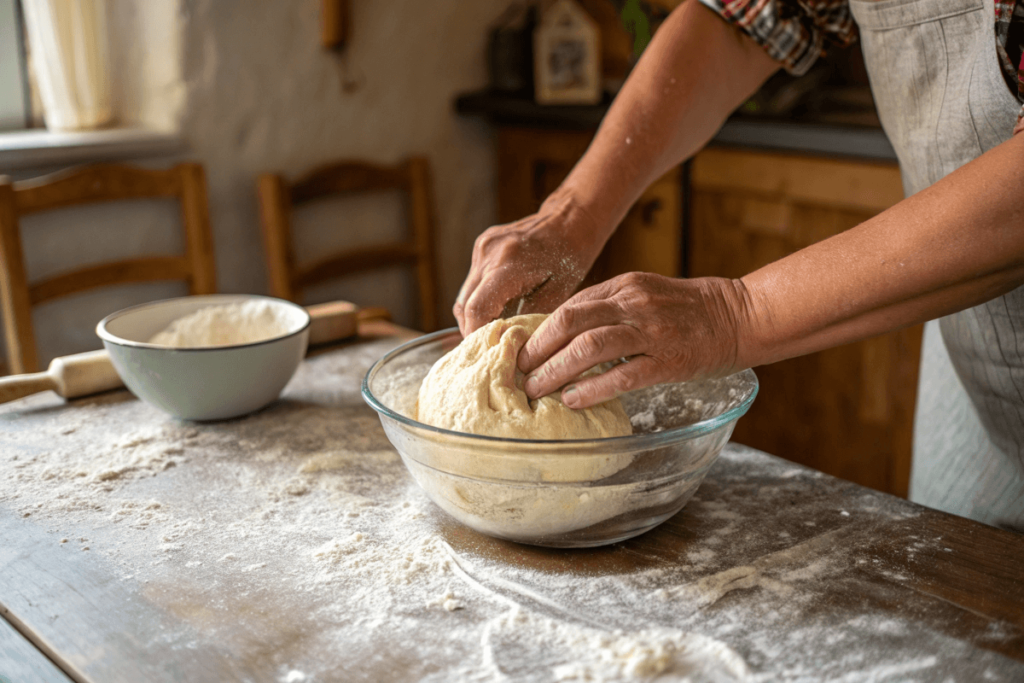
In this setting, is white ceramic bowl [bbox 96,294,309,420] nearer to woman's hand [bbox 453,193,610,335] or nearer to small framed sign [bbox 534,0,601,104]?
woman's hand [bbox 453,193,610,335]

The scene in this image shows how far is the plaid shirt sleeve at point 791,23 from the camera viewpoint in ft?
3.84

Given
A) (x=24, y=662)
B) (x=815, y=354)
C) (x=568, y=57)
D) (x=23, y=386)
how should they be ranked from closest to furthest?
1. (x=24, y=662)
2. (x=23, y=386)
3. (x=815, y=354)
4. (x=568, y=57)

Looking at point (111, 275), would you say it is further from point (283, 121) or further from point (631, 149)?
point (631, 149)

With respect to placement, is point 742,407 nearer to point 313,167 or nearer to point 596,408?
point 596,408

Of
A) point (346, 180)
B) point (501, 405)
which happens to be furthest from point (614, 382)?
point (346, 180)

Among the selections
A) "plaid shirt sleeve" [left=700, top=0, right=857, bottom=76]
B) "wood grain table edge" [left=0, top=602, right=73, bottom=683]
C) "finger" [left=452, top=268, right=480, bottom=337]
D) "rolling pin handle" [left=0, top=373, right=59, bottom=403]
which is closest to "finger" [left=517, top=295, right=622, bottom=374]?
"finger" [left=452, top=268, right=480, bottom=337]

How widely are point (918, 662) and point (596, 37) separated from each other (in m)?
2.24

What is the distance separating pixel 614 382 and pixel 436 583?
0.24 m

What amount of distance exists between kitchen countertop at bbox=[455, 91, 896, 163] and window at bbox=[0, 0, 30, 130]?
1.24 metres

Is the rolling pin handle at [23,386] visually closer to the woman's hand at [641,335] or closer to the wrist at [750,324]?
the woman's hand at [641,335]

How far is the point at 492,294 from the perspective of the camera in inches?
38.4

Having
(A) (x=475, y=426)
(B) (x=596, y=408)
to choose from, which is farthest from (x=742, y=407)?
(A) (x=475, y=426)

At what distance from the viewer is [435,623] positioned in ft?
2.26

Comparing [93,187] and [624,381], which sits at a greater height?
[93,187]
